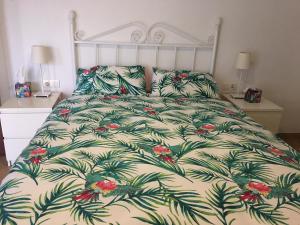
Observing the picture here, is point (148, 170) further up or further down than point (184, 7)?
further down

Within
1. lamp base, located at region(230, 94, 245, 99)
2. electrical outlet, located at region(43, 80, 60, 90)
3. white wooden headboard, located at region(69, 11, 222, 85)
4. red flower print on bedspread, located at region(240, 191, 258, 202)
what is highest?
white wooden headboard, located at region(69, 11, 222, 85)

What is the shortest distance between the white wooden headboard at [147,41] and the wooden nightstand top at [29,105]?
438 millimetres

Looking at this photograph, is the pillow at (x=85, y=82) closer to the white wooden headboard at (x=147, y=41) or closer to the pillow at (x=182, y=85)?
the white wooden headboard at (x=147, y=41)

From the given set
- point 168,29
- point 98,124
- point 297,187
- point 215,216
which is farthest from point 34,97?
point 297,187

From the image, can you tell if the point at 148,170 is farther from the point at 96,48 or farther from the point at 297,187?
the point at 96,48

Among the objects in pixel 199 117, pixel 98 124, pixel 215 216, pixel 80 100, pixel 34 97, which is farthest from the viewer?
pixel 34 97

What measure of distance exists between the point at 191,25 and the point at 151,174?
194 cm

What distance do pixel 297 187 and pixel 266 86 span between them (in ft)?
6.78

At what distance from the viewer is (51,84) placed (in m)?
2.67

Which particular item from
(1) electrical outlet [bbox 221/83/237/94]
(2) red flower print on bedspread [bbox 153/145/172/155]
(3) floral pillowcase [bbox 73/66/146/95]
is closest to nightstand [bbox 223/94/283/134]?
(1) electrical outlet [bbox 221/83/237/94]

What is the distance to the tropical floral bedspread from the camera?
904 millimetres

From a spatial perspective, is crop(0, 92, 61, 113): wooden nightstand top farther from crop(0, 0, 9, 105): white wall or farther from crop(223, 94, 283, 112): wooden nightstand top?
crop(223, 94, 283, 112): wooden nightstand top

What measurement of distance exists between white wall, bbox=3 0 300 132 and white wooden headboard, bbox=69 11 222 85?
0.22 feet

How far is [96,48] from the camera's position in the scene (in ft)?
8.52
